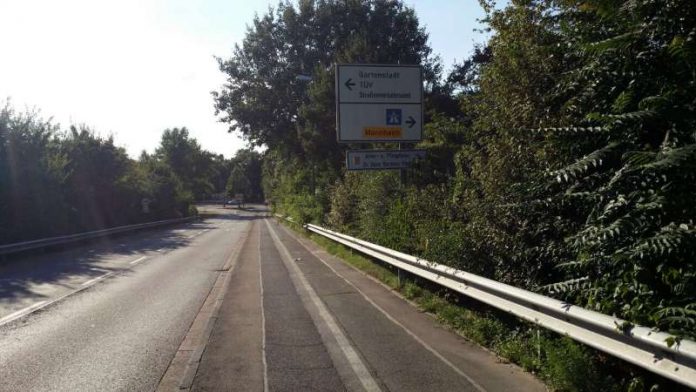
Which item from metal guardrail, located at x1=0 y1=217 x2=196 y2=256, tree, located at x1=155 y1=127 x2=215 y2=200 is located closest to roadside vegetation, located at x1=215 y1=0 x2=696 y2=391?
metal guardrail, located at x1=0 y1=217 x2=196 y2=256

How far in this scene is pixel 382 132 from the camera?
57.5ft

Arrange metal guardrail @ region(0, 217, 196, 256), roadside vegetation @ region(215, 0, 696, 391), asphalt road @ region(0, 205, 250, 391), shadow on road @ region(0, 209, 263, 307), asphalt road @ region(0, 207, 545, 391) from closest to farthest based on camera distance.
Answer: roadside vegetation @ region(215, 0, 696, 391)
asphalt road @ region(0, 207, 545, 391)
asphalt road @ region(0, 205, 250, 391)
shadow on road @ region(0, 209, 263, 307)
metal guardrail @ region(0, 217, 196, 256)

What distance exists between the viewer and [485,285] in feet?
24.4

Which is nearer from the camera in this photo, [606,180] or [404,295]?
[606,180]

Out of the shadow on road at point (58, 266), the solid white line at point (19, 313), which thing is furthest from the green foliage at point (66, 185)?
the solid white line at point (19, 313)

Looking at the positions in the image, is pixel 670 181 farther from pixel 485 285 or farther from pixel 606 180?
pixel 485 285

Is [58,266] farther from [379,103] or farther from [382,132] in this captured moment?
[379,103]

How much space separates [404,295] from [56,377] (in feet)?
20.3

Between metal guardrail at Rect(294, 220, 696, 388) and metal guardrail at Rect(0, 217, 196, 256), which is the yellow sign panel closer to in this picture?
metal guardrail at Rect(294, 220, 696, 388)

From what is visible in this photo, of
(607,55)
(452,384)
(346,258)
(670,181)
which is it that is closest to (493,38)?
(607,55)

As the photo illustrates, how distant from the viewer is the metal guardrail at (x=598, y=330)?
4211 mm

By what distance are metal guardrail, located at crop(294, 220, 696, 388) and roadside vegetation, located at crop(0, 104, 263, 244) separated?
22.0 meters

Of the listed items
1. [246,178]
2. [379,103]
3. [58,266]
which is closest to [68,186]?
[58,266]

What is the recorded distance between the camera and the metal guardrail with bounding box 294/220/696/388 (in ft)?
13.8
